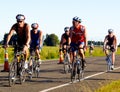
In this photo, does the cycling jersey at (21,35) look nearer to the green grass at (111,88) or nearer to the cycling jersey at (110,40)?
the green grass at (111,88)

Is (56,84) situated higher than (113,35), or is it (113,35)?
(113,35)

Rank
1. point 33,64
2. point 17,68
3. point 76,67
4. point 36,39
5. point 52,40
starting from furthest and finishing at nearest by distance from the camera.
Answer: point 52,40 → point 36,39 → point 33,64 → point 76,67 → point 17,68

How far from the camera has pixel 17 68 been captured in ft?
39.4

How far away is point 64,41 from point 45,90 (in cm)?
754

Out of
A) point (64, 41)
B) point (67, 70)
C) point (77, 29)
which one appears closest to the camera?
point (77, 29)

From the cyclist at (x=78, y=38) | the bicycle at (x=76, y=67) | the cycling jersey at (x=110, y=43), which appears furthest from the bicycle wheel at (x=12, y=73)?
the cycling jersey at (x=110, y=43)

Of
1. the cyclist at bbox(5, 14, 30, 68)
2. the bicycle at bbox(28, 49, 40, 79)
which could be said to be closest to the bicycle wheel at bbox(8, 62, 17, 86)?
the cyclist at bbox(5, 14, 30, 68)

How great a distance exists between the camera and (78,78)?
528 inches

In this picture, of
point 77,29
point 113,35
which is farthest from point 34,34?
point 113,35

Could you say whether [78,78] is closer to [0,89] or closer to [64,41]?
[0,89]

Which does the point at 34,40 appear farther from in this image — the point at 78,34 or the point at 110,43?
the point at 110,43

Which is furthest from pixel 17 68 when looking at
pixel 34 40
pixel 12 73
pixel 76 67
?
pixel 34 40

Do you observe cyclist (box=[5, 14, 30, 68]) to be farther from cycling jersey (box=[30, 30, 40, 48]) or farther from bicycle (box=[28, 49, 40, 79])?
cycling jersey (box=[30, 30, 40, 48])

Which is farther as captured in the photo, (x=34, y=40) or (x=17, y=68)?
(x=34, y=40)
